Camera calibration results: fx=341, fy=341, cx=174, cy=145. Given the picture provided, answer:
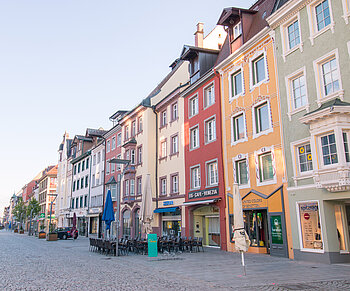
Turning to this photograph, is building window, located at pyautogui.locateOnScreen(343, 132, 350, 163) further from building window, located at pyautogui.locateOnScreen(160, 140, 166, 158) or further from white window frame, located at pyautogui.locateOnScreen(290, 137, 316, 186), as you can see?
building window, located at pyautogui.locateOnScreen(160, 140, 166, 158)

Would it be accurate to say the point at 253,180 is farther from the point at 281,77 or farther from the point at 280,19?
the point at 280,19

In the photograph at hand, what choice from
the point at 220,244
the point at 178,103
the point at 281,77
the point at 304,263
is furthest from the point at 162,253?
the point at 178,103

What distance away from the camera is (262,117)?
1927 cm

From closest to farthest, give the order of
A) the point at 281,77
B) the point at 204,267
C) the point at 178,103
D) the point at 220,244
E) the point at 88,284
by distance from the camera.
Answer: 1. the point at 88,284
2. the point at 204,267
3. the point at 281,77
4. the point at 220,244
5. the point at 178,103

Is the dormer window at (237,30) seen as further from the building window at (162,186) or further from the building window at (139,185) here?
the building window at (139,185)

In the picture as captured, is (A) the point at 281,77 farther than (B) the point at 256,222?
No

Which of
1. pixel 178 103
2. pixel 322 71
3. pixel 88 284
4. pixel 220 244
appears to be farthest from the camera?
pixel 178 103

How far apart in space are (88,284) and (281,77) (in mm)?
13347

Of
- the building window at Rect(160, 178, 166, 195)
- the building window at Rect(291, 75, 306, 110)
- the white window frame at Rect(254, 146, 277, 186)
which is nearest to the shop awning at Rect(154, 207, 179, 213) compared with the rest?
the building window at Rect(160, 178, 166, 195)

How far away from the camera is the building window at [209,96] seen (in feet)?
79.4

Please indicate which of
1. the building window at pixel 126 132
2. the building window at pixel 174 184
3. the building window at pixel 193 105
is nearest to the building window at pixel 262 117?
the building window at pixel 193 105

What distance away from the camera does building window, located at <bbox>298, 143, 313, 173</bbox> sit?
50.7ft

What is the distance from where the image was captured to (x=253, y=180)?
19.2 meters

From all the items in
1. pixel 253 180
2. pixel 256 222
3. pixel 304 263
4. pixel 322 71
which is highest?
pixel 322 71
